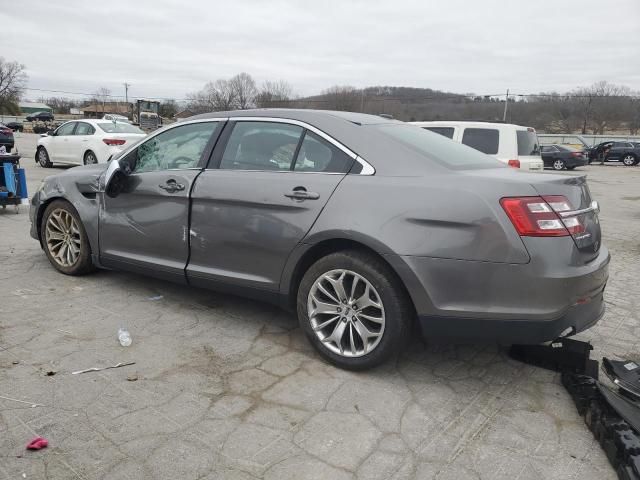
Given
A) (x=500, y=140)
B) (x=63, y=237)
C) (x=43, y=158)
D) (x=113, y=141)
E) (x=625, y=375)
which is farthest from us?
(x=43, y=158)

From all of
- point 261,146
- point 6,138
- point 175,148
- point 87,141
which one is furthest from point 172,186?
point 6,138

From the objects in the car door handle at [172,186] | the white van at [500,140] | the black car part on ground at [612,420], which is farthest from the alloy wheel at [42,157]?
the black car part on ground at [612,420]

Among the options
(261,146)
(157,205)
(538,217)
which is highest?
(261,146)

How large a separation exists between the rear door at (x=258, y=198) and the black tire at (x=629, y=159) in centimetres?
3344

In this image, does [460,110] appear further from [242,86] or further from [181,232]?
[181,232]

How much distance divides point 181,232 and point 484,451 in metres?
2.48

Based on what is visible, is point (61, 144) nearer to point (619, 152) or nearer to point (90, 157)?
point (90, 157)

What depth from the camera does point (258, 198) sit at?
338 cm

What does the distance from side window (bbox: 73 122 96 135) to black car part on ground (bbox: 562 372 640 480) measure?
1453 cm

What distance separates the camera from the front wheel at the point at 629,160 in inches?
1218

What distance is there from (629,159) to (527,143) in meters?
26.4

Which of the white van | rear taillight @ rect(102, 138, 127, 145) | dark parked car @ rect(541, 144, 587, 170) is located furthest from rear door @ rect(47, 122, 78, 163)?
dark parked car @ rect(541, 144, 587, 170)

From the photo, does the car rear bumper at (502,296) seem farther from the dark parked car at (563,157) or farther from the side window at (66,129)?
the dark parked car at (563,157)

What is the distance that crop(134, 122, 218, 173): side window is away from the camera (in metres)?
3.90
